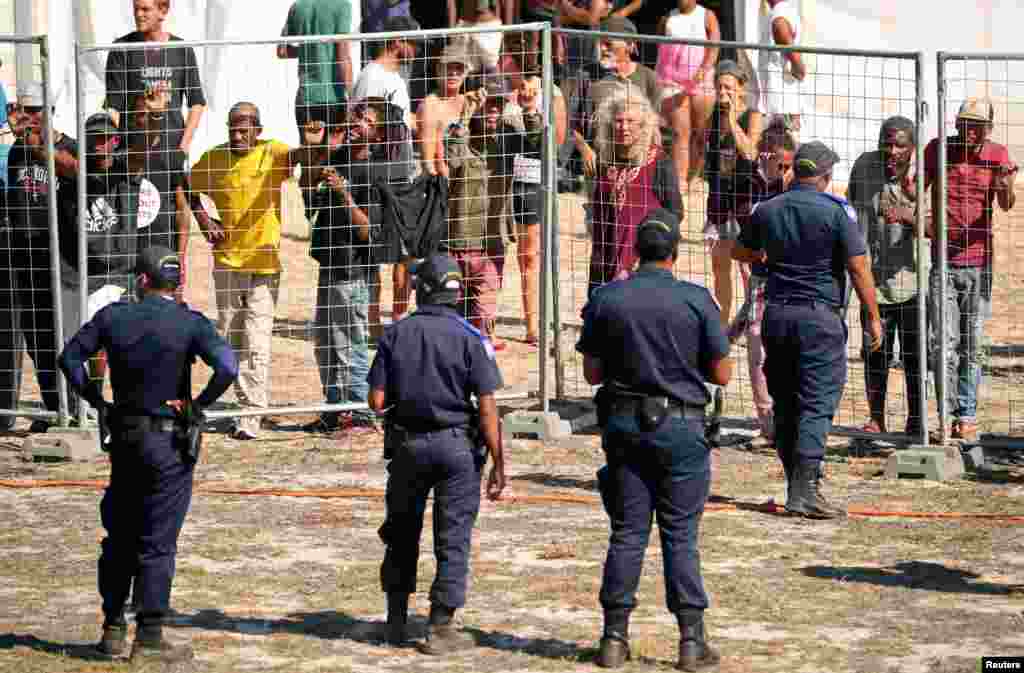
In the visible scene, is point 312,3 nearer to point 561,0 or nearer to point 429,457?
point 561,0

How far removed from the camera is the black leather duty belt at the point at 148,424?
8.20 meters

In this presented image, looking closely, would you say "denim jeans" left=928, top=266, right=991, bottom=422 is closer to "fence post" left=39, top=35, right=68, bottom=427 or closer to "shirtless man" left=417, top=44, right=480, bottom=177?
"shirtless man" left=417, top=44, right=480, bottom=177

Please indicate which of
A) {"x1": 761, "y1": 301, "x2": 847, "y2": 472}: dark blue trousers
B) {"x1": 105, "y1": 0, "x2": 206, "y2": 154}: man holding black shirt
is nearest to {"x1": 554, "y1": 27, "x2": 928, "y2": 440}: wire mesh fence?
{"x1": 761, "y1": 301, "x2": 847, "y2": 472}: dark blue trousers

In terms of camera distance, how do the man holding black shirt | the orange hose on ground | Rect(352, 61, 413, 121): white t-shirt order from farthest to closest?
1. Rect(352, 61, 413, 121): white t-shirt
2. the man holding black shirt
3. the orange hose on ground

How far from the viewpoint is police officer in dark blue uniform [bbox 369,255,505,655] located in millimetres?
8336

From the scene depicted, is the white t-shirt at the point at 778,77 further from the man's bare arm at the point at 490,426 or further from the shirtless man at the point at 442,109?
the man's bare arm at the point at 490,426

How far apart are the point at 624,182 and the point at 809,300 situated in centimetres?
273

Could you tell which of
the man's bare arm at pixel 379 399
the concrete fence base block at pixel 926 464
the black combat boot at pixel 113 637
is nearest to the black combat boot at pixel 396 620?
the man's bare arm at pixel 379 399

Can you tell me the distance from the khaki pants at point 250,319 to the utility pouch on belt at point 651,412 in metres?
5.58

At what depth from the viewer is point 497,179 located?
45.4 ft

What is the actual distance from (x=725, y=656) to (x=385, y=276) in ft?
32.7

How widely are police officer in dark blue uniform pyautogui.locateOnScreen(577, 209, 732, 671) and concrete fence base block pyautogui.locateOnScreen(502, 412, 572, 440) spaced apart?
4862 millimetres

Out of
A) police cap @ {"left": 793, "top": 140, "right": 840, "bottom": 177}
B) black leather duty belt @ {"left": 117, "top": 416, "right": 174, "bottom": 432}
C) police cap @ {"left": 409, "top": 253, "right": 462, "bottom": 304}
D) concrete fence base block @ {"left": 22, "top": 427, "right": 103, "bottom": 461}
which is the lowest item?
concrete fence base block @ {"left": 22, "top": 427, "right": 103, "bottom": 461}

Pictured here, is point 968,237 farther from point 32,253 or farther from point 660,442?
point 32,253
